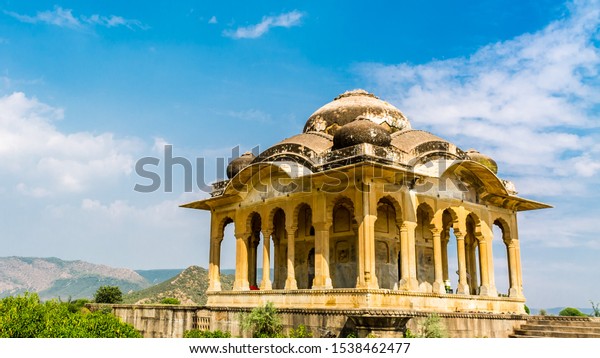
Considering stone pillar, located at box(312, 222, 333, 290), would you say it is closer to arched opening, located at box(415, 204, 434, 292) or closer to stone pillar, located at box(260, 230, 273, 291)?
stone pillar, located at box(260, 230, 273, 291)

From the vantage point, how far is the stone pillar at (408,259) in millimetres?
14539

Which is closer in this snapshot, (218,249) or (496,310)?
(496,310)

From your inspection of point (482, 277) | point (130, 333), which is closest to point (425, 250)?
point (482, 277)

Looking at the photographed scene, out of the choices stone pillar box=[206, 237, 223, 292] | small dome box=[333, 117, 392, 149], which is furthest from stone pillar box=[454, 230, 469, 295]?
stone pillar box=[206, 237, 223, 292]

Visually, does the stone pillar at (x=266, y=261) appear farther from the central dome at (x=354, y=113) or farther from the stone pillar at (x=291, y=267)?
the central dome at (x=354, y=113)

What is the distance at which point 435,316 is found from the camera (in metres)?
13.2

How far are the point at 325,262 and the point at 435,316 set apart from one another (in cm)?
315

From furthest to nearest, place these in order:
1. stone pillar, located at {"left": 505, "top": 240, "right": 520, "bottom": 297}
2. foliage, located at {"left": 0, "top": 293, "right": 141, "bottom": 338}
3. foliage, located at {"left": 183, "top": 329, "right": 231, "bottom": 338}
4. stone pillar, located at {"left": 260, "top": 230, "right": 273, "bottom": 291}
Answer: stone pillar, located at {"left": 505, "top": 240, "right": 520, "bottom": 297}
stone pillar, located at {"left": 260, "top": 230, "right": 273, "bottom": 291}
foliage, located at {"left": 183, "top": 329, "right": 231, "bottom": 338}
foliage, located at {"left": 0, "top": 293, "right": 141, "bottom": 338}

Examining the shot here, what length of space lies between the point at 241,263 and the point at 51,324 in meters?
8.21

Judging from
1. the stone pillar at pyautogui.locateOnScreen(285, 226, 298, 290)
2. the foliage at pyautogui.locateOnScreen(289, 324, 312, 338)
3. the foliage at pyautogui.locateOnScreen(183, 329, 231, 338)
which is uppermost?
the stone pillar at pyautogui.locateOnScreen(285, 226, 298, 290)

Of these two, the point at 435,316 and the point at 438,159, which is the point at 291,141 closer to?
the point at 438,159

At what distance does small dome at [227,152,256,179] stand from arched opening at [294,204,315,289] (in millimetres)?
2779

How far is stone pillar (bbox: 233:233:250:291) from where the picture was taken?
18172mm
